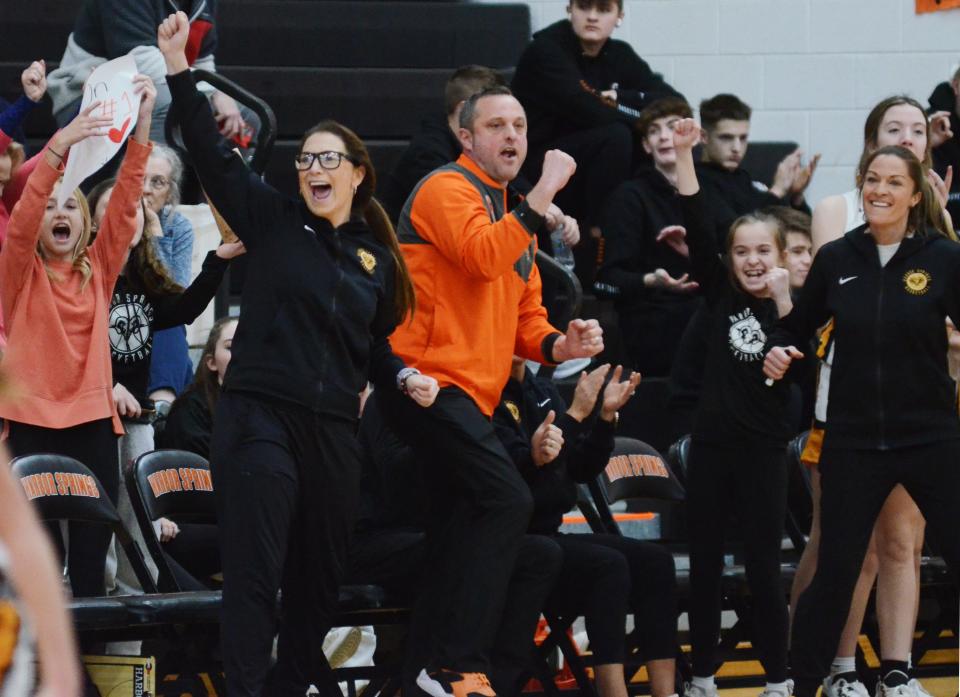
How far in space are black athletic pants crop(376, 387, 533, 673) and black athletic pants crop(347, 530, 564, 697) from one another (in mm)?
124

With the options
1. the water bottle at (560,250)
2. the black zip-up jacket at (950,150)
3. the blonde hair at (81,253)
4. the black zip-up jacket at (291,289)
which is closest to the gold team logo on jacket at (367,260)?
the black zip-up jacket at (291,289)

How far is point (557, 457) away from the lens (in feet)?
16.7

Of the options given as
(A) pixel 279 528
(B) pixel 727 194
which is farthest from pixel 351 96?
(A) pixel 279 528

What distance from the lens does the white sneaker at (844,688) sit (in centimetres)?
532

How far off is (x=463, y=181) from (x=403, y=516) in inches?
40.5

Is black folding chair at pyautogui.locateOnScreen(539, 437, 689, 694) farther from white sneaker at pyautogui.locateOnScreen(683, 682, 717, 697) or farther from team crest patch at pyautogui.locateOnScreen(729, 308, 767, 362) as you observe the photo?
team crest patch at pyautogui.locateOnScreen(729, 308, 767, 362)

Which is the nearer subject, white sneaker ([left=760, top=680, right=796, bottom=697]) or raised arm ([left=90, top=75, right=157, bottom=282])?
raised arm ([left=90, top=75, right=157, bottom=282])

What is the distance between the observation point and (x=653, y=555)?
17.2ft

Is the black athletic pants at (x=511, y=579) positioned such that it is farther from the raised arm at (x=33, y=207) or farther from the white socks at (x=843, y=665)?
the raised arm at (x=33, y=207)

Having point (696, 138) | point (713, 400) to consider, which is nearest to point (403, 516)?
point (713, 400)

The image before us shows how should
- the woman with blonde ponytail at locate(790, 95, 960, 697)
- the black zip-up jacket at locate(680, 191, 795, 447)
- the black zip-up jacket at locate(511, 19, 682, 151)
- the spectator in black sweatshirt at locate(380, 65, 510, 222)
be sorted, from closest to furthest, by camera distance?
the woman with blonde ponytail at locate(790, 95, 960, 697) < the black zip-up jacket at locate(680, 191, 795, 447) < the spectator in black sweatshirt at locate(380, 65, 510, 222) < the black zip-up jacket at locate(511, 19, 682, 151)

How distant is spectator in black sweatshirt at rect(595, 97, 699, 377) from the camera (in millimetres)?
6977

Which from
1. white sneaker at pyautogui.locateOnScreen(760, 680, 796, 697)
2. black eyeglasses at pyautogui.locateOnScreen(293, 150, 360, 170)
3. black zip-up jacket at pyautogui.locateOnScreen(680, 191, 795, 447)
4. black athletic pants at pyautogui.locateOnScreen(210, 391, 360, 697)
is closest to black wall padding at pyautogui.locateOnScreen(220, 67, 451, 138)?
black zip-up jacket at pyautogui.locateOnScreen(680, 191, 795, 447)

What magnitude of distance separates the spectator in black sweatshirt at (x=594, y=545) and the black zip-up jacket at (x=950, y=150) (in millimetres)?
2896
